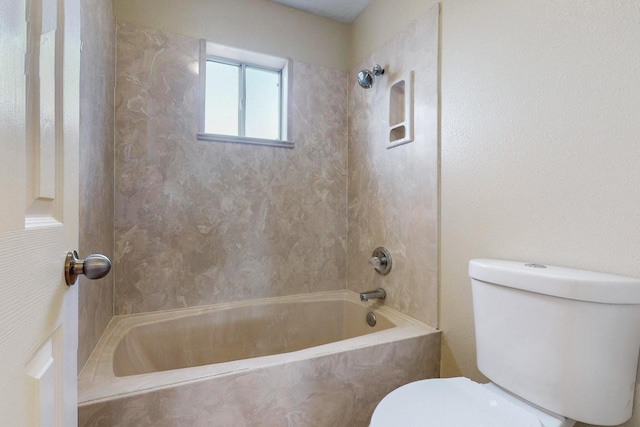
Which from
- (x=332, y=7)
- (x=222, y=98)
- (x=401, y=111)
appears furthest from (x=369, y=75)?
(x=222, y=98)

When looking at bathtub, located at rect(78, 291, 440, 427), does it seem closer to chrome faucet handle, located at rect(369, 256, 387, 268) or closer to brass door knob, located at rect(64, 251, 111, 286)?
chrome faucet handle, located at rect(369, 256, 387, 268)

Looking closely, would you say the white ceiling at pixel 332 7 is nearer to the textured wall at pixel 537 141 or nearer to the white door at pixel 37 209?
the textured wall at pixel 537 141

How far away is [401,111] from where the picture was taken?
167cm

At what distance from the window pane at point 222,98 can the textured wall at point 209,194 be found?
6.7 inches

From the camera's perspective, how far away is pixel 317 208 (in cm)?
199

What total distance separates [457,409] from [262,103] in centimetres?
189

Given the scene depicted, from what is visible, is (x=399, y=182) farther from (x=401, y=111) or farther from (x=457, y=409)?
(x=457, y=409)

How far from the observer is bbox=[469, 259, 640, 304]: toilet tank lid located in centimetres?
74

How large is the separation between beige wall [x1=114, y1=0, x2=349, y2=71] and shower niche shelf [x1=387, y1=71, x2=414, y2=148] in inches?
23.2

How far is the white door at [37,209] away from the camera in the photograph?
0.32 metres

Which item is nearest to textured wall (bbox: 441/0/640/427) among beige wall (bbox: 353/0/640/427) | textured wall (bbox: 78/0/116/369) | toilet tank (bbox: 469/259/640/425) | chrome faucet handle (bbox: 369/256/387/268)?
beige wall (bbox: 353/0/640/427)

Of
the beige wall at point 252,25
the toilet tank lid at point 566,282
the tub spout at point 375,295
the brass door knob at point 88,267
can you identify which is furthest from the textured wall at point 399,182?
the brass door knob at point 88,267

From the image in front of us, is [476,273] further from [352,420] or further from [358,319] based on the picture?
[358,319]

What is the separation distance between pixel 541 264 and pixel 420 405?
1.91ft
